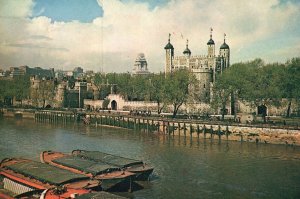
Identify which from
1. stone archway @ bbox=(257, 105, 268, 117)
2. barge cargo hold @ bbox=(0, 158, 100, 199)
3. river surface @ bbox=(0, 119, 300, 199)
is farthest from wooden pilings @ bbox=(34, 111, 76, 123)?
barge cargo hold @ bbox=(0, 158, 100, 199)

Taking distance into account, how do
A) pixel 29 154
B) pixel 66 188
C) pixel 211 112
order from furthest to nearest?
pixel 211 112
pixel 29 154
pixel 66 188

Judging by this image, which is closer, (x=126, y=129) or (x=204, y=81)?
(x=126, y=129)

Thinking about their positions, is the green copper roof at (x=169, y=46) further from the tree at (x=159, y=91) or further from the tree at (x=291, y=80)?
the tree at (x=291, y=80)

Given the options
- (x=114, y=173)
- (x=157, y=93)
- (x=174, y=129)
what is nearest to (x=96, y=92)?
(x=157, y=93)

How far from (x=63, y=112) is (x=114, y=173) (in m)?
67.6

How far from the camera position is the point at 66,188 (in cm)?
2738

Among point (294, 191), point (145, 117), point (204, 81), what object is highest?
point (204, 81)

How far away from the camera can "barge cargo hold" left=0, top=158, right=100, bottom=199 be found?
2710 centimetres

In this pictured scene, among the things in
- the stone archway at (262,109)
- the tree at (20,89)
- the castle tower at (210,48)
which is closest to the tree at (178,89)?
the stone archway at (262,109)

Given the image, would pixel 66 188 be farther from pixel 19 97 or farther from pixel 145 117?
pixel 19 97

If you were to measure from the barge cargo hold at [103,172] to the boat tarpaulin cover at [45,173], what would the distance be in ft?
8.07

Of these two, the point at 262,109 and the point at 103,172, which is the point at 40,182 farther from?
the point at 262,109

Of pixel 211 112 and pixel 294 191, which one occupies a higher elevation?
pixel 211 112

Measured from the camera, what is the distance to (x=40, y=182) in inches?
1190
